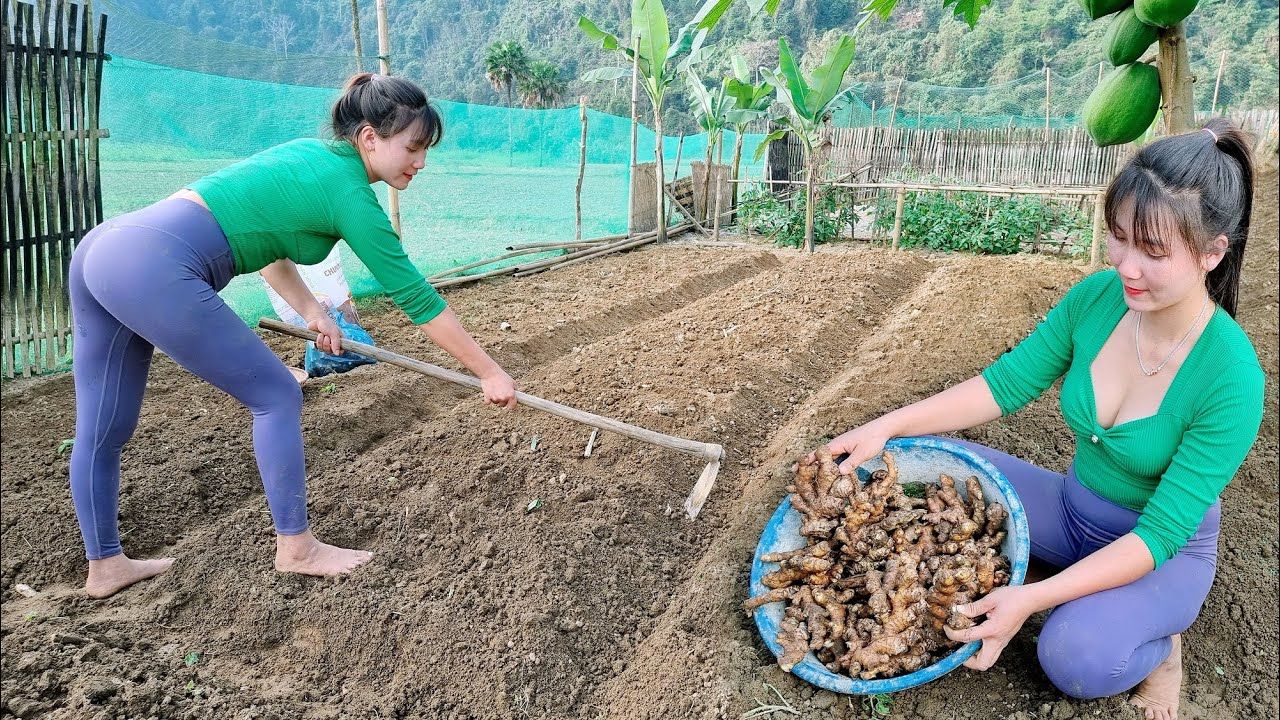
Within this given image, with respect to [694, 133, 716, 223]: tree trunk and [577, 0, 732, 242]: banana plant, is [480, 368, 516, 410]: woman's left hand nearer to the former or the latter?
[577, 0, 732, 242]: banana plant

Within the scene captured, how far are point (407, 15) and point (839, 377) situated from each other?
1382 inches

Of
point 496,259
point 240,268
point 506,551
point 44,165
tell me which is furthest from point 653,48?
point 506,551

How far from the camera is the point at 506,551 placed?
8.75 feet

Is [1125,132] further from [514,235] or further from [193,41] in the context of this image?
[514,235]

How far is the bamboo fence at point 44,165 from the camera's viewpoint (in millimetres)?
4164

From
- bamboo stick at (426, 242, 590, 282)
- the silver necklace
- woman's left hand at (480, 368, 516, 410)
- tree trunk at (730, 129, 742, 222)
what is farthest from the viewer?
tree trunk at (730, 129, 742, 222)

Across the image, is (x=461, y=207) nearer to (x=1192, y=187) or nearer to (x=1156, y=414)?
(x=1156, y=414)

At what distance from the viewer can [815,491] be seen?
7.14ft

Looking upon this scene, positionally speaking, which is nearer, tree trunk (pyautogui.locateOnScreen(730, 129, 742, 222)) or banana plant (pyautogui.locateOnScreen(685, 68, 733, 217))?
banana plant (pyautogui.locateOnScreen(685, 68, 733, 217))

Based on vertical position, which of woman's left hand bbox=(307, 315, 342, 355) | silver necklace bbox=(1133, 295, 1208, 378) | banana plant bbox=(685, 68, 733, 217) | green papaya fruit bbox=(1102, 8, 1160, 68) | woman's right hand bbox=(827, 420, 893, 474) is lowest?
woman's right hand bbox=(827, 420, 893, 474)

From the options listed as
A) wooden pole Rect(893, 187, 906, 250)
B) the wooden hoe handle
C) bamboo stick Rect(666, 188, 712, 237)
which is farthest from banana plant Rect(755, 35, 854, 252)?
the wooden hoe handle

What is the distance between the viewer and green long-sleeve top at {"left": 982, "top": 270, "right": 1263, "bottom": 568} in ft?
5.85

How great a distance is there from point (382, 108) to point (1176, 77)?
75.9 inches

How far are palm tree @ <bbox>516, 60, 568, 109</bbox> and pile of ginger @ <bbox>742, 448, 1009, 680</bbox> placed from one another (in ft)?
135
